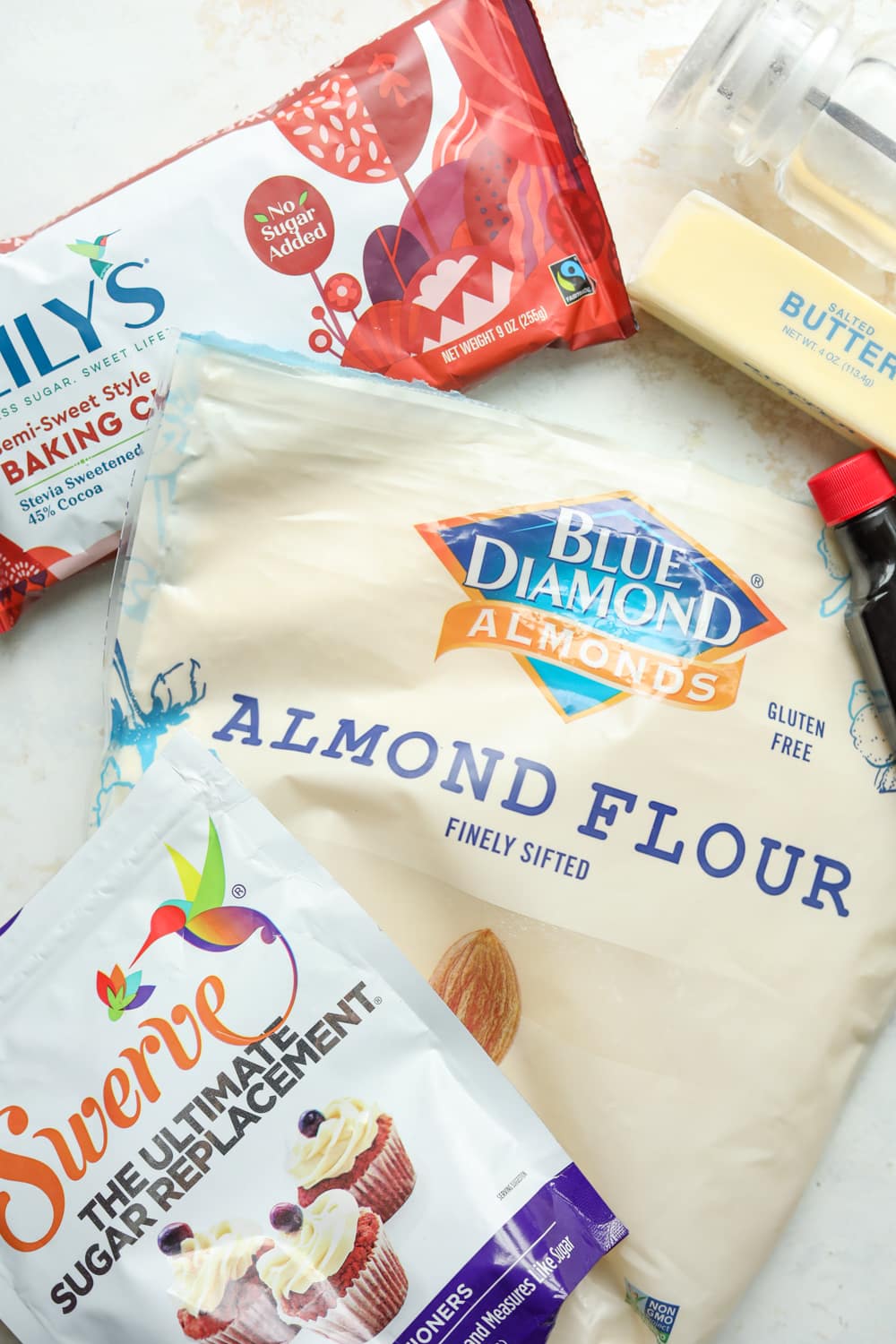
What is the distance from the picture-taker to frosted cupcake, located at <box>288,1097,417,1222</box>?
45 cm

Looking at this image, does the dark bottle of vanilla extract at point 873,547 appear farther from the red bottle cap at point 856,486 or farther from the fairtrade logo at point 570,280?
the fairtrade logo at point 570,280

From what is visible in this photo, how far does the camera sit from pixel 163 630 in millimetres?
526

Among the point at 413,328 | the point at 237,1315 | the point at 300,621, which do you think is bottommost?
the point at 237,1315

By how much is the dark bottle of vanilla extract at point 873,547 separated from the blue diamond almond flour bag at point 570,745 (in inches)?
0.5

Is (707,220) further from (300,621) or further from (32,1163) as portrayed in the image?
(32,1163)

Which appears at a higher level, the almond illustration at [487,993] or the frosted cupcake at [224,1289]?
the almond illustration at [487,993]

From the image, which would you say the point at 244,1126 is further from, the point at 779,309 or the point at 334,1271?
the point at 779,309

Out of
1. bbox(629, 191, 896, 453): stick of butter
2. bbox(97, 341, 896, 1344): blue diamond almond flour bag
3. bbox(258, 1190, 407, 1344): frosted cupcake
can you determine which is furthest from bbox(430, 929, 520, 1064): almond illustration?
bbox(629, 191, 896, 453): stick of butter

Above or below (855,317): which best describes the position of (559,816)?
below

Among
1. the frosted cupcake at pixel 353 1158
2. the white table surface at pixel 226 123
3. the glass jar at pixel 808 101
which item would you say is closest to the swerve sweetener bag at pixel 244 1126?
the frosted cupcake at pixel 353 1158

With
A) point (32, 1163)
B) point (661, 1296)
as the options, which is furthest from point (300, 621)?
point (661, 1296)

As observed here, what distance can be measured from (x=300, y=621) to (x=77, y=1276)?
0.34 meters

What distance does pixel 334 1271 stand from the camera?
45cm

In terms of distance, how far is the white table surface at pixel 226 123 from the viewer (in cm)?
60
